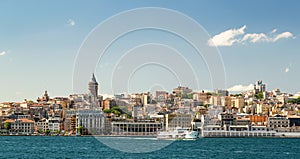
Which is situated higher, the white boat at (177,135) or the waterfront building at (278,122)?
the waterfront building at (278,122)

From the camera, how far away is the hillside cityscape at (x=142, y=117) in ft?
190

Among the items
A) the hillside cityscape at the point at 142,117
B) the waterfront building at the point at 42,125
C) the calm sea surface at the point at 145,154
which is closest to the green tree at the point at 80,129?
the hillside cityscape at the point at 142,117

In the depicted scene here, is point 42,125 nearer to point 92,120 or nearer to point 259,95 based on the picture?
point 92,120

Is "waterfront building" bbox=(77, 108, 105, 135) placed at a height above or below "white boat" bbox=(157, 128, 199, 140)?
above

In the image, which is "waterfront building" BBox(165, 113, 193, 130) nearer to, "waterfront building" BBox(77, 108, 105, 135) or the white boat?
"waterfront building" BBox(77, 108, 105, 135)

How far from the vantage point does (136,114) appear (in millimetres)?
62250

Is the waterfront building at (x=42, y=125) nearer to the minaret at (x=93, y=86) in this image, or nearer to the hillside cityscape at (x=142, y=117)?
the hillside cityscape at (x=142, y=117)

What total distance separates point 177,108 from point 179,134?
50.4 feet

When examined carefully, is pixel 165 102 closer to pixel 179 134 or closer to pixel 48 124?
pixel 48 124

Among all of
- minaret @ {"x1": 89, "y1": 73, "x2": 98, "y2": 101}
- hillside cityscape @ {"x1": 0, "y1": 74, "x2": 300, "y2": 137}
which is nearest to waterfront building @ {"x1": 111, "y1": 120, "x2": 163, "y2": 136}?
hillside cityscape @ {"x1": 0, "y1": 74, "x2": 300, "y2": 137}

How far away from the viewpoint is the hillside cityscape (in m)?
57.9

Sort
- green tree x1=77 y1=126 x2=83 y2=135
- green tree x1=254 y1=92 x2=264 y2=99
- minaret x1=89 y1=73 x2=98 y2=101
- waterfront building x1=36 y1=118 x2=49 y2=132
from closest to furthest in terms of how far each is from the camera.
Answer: minaret x1=89 y1=73 x2=98 y2=101
green tree x1=77 y1=126 x2=83 y2=135
waterfront building x1=36 y1=118 x2=49 y2=132
green tree x1=254 y1=92 x2=264 y2=99

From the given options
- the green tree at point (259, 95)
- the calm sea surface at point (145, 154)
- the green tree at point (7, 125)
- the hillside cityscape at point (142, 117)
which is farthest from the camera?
the green tree at point (259, 95)

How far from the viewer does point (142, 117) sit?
61.6 metres
